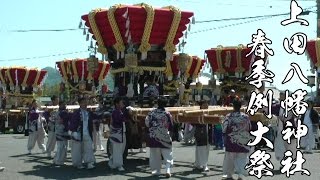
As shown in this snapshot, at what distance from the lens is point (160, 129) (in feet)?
37.7

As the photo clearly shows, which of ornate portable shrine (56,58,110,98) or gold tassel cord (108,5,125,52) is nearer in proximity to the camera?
gold tassel cord (108,5,125,52)

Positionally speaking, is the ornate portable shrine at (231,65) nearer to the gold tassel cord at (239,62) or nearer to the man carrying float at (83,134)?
the gold tassel cord at (239,62)

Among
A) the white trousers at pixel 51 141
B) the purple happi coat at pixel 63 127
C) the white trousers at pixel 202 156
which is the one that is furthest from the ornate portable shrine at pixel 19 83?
the white trousers at pixel 202 156

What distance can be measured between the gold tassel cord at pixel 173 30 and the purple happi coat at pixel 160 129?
11.3 ft

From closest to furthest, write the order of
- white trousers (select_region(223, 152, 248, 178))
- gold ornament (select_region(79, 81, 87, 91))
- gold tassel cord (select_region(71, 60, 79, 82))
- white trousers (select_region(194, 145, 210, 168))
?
white trousers (select_region(223, 152, 248, 178)) < white trousers (select_region(194, 145, 210, 168)) < gold ornament (select_region(79, 81, 87, 91)) < gold tassel cord (select_region(71, 60, 79, 82))

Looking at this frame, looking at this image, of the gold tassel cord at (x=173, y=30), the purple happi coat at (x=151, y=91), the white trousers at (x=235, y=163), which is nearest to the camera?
the white trousers at (x=235, y=163)

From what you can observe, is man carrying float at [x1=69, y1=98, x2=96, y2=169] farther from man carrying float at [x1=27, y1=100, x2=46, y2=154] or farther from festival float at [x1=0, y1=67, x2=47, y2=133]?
festival float at [x1=0, y1=67, x2=47, y2=133]

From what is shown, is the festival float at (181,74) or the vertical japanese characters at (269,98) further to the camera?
the festival float at (181,74)

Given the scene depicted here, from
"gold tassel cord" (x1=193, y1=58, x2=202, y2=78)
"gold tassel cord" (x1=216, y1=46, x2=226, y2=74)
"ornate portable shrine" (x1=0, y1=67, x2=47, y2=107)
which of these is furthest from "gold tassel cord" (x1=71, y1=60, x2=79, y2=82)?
"gold tassel cord" (x1=216, y1=46, x2=226, y2=74)

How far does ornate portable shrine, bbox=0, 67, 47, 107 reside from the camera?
2952 cm

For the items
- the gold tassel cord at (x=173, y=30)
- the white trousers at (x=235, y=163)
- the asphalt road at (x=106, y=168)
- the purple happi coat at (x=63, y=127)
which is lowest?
the asphalt road at (x=106, y=168)

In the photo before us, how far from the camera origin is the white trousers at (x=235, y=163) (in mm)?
10586

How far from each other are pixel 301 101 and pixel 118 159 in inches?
169

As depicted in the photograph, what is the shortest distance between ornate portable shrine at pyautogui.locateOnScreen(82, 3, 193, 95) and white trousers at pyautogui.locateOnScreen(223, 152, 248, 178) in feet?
14.2
